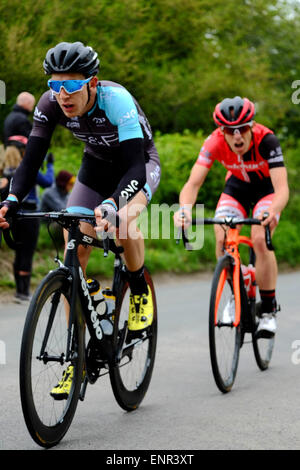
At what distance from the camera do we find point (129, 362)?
5250 millimetres

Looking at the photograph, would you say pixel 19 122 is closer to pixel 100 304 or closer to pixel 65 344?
pixel 100 304

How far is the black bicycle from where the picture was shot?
13.3 feet

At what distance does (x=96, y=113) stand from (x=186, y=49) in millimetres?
20043

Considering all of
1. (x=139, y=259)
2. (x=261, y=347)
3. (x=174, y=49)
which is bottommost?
(x=261, y=347)

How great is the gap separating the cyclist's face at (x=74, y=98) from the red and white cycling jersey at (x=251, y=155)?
192 centimetres

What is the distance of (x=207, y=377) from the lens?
6.28m

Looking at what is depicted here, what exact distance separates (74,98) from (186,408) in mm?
2125

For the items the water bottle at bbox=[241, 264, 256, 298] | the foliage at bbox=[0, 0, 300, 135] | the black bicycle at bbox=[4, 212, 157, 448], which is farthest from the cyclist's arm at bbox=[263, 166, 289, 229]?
the foliage at bbox=[0, 0, 300, 135]

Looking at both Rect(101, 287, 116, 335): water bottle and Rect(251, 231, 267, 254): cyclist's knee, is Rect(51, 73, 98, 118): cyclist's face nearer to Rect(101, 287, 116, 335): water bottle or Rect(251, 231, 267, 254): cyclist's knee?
Rect(101, 287, 116, 335): water bottle

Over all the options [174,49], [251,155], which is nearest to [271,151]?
[251,155]

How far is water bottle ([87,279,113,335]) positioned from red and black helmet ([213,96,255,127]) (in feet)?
6.54

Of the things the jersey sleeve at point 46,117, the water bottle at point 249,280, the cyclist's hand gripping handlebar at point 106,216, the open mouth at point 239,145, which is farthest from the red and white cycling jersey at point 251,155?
the cyclist's hand gripping handlebar at point 106,216

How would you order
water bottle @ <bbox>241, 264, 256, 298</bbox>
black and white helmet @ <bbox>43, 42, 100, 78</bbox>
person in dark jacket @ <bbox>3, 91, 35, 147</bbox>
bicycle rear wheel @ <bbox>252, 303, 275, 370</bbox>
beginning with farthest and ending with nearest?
1. person in dark jacket @ <bbox>3, 91, 35, 147</bbox>
2. water bottle @ <bbox>241, 264, 256, 298</bbox>
3. bicycle rear wheel @ <bbox>252, 303, 275, 370</bbox>
4. black and white helmet @ <bbox>43, 42, 100, 78</bbox>
